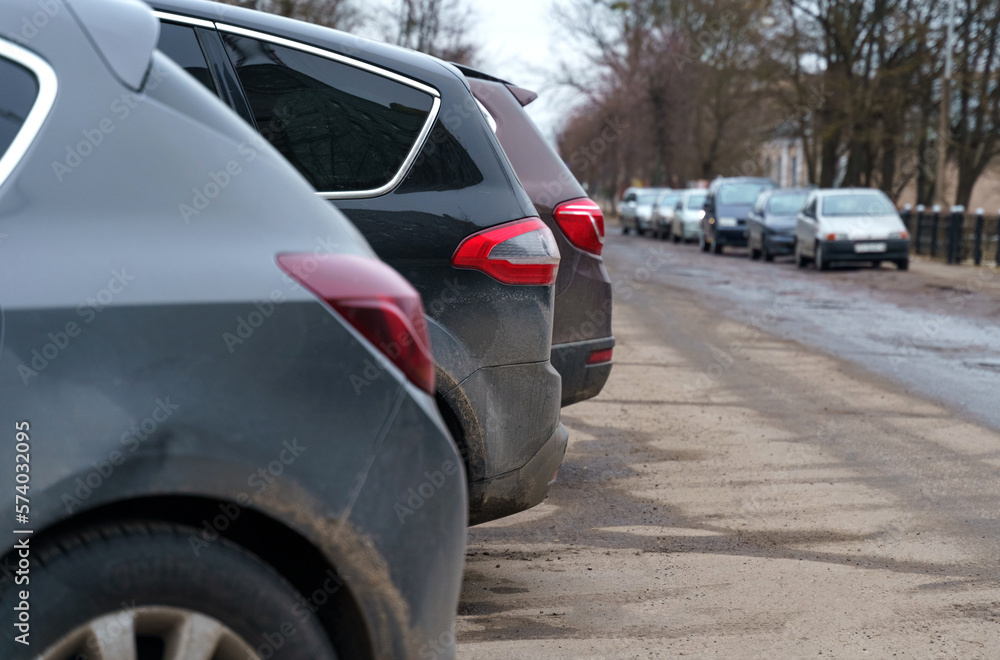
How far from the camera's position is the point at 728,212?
109 feet

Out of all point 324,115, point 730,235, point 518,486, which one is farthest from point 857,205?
point 324,115

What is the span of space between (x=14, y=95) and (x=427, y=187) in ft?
5.62

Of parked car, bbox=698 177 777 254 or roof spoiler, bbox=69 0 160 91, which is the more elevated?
roof spoiler, bbox=69 0 160 91

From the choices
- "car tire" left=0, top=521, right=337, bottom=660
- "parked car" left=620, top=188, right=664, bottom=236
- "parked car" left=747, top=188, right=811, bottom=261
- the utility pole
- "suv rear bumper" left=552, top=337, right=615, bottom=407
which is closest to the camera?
"car tire" left=0, top=521, right=337, bottom=660

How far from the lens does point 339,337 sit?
88.7 inches

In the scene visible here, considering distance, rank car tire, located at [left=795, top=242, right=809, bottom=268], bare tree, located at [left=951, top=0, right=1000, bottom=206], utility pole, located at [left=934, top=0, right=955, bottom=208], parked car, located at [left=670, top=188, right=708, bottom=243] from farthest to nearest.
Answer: parked car, located at [left=670, top=188, right=708, bottom=243]
bare tree, located at [left=951, top=0, right=1000, bottom=206]
utility pole, located at [left=934, top=0, right=955, bottom=208]
car tire, located at [left=795, top=242, right=809, bottom=268]

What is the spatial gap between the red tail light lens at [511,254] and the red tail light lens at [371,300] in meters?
1.53

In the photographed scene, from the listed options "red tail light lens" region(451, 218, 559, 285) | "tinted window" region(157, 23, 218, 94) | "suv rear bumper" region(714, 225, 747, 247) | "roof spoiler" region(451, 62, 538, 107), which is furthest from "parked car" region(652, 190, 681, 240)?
"tinted window" region(157, 23, 218, 94)

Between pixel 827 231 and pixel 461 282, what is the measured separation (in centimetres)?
2118

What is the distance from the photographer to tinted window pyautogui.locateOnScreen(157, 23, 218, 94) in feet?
12.3

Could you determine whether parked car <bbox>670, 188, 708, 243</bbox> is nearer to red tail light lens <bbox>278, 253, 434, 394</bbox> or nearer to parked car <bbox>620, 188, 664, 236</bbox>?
parked car <bbox>620, 188, 664, 236</bbox>

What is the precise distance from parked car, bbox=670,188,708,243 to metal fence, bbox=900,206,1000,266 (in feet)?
35.2

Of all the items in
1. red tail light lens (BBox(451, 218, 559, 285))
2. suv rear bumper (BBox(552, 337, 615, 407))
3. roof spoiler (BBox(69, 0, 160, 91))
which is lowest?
suv rear bumper (BBox(552, 337, 615, 407))

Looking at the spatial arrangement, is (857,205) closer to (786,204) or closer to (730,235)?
(786,204)
